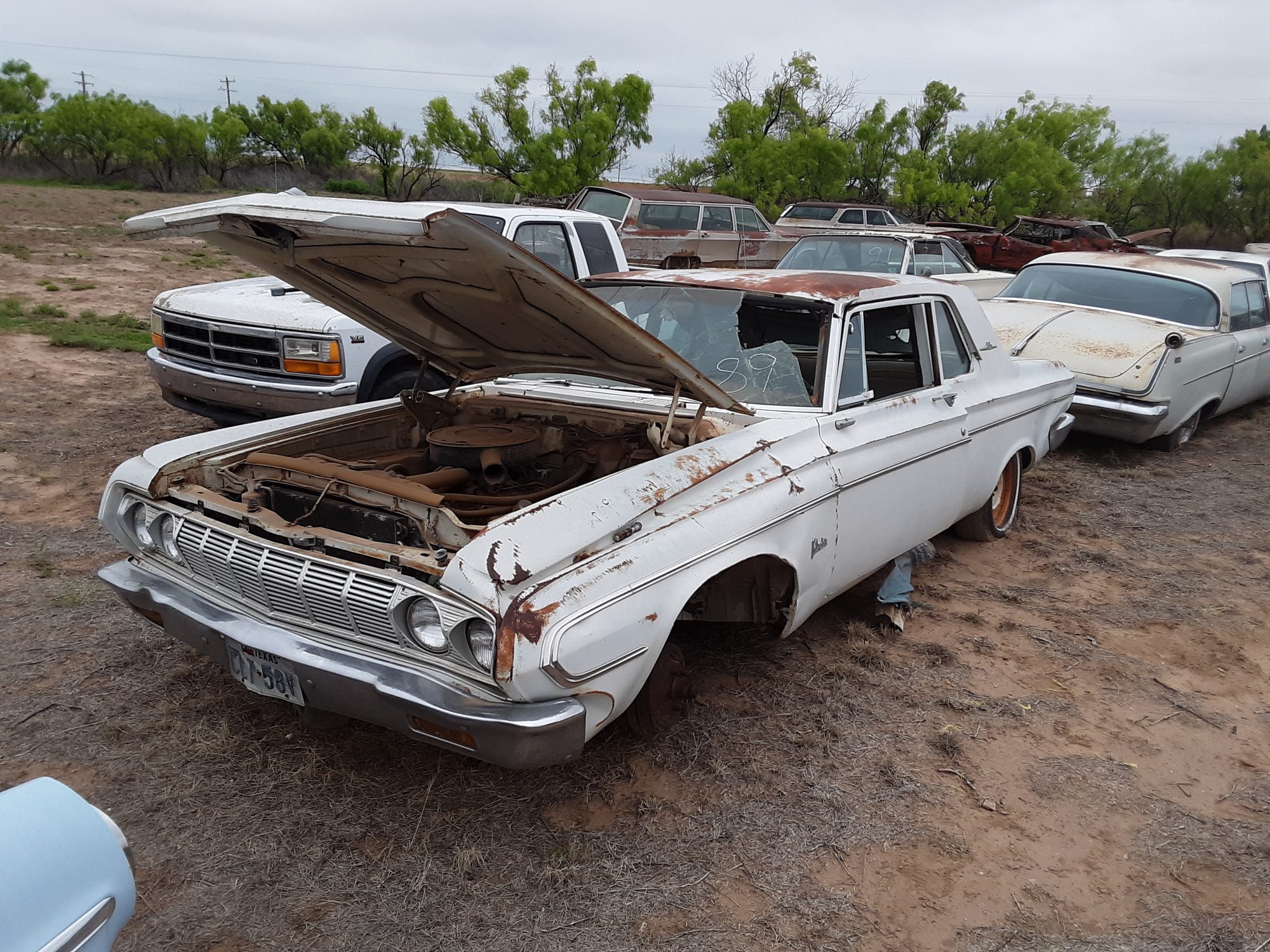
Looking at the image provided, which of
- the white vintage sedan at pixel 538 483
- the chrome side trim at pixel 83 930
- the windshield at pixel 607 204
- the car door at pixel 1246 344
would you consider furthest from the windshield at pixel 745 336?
the windshield at pixel 607 204

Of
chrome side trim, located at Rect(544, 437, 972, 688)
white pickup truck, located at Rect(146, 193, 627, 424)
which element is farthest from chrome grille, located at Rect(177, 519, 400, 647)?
white pickup truck, located at Rect(146, 193, 627, 424)

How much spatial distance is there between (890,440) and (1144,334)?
488cm

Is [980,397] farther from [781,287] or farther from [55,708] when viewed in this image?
[55,708]

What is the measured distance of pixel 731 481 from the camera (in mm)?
3156

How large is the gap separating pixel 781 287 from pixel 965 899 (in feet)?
8.15

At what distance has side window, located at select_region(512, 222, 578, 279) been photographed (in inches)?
258

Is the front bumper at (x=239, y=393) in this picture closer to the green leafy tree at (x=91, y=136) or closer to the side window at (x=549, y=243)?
the side window at (x=549, y=243)

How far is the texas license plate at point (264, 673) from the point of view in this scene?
2734 mm

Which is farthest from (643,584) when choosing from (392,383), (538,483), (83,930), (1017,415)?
(392,383)

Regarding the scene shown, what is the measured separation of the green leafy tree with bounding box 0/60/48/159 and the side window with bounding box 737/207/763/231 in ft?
126

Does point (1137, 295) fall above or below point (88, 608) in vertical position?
above

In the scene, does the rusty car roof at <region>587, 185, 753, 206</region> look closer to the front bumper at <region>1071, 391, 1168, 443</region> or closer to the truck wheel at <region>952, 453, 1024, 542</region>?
the front bumper at <region>1071, 391, 1168, 443</region>

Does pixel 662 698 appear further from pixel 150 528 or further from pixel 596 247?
pixel 596 247

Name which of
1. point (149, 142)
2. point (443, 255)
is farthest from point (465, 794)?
point (149, 142)
